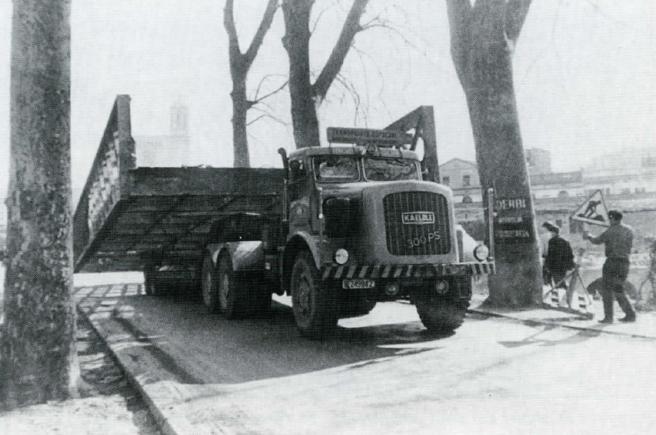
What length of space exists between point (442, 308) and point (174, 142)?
101275 millimetres

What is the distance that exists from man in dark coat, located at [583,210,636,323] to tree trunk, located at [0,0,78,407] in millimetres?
6567

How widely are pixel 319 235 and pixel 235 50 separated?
11.7 m

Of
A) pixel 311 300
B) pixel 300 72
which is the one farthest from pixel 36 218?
pixel 300 72

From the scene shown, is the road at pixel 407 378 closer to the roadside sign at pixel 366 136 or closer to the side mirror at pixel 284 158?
the side mirror at pixel 284 158

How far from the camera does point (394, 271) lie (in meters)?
7.70

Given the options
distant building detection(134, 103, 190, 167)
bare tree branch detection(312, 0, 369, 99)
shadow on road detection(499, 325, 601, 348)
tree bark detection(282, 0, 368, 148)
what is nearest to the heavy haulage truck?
shadow on road detection(499, 325, 601, 348)

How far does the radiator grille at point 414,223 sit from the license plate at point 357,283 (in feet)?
1.57

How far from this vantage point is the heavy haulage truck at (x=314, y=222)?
791cm

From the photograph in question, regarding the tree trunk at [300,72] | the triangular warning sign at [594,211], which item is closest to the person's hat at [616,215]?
the triangular warning sign at [594,211]

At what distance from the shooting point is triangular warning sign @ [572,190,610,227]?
30.6 feet

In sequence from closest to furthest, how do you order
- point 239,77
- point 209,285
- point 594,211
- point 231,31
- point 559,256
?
point 594,211 → point 559,256 → point 209,285 → point 231,31 → point 239,77

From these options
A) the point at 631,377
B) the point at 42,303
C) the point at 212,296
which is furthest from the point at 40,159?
the point at 212,296

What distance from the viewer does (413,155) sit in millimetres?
9586

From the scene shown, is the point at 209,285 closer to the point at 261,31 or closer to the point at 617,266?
the point at 617,266
